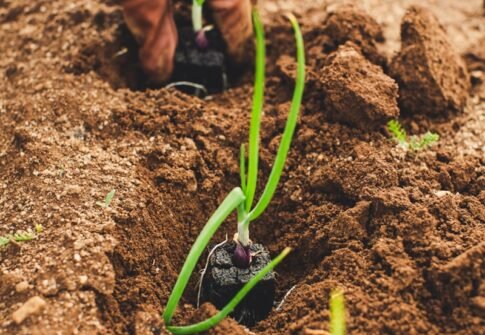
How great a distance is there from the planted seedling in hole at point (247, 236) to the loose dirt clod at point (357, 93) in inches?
16.6

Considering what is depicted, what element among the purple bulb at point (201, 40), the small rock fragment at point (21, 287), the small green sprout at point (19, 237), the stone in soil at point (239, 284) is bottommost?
the stone in soil at point (239, 284)

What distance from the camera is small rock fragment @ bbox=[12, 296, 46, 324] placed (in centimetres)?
158

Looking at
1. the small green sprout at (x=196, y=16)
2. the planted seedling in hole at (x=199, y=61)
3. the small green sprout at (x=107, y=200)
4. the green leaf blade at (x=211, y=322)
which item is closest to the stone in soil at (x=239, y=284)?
the green leaf blade at (x=211, y=322)

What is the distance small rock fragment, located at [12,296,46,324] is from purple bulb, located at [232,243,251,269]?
1.54 ft

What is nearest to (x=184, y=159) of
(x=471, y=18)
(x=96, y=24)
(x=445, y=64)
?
(x=96, y=24)

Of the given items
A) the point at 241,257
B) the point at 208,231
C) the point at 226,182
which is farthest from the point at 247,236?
the point at 226,182

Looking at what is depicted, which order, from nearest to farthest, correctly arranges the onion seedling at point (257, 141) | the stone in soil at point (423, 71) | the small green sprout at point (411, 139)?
the onion seedling at point (257, 141), the small green sprout at point (411, 139), the stone in soil at point (423, 71)

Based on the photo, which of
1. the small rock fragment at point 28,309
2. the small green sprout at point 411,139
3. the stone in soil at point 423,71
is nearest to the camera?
the small rock fragment at point 28,309

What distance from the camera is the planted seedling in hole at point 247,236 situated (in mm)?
1477

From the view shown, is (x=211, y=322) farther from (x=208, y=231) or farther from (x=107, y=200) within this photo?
(x=107, y=200)

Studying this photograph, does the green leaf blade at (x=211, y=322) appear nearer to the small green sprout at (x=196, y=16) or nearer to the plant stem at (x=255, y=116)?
the plant stem at (x=255, y=116)

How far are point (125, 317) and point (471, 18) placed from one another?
181cm

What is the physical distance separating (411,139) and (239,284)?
67cm

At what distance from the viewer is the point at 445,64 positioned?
7.32 ft
